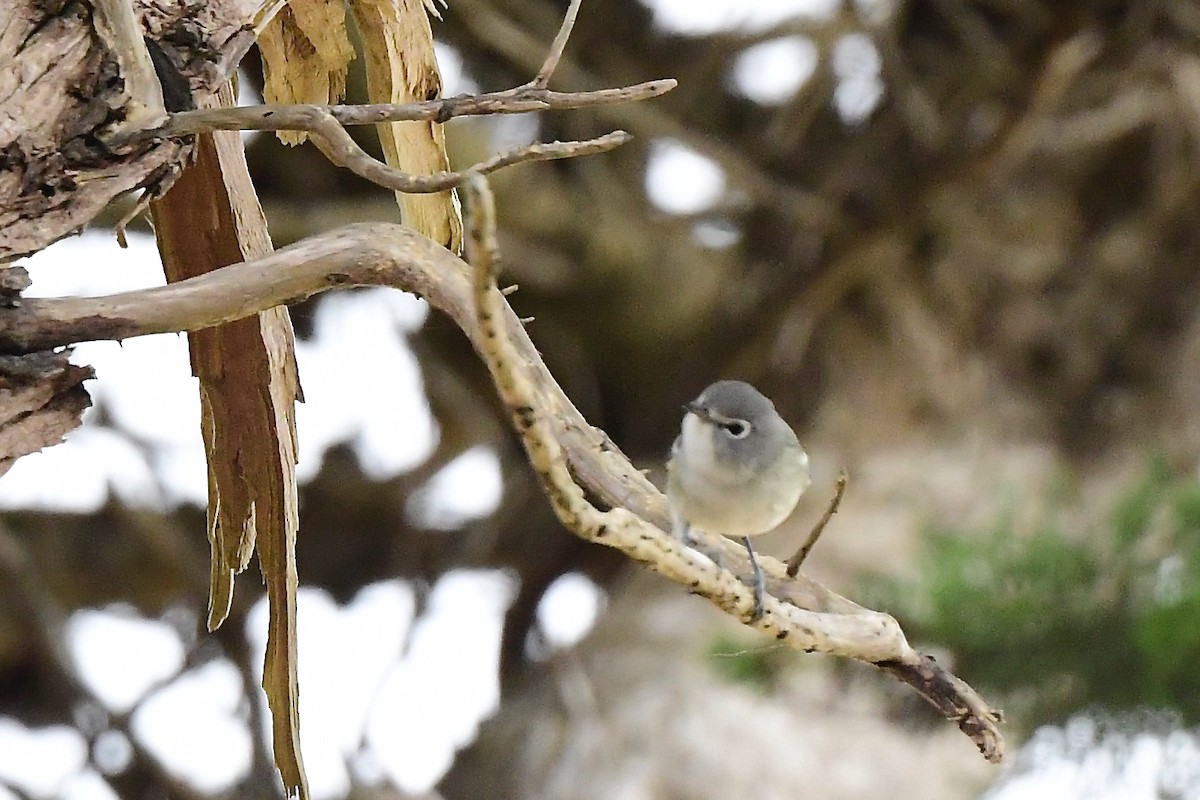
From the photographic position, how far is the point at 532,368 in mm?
Result: 397

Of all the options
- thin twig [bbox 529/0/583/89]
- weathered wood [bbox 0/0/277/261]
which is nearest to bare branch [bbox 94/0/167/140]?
weathered wood [bbox 0/0/277/261]

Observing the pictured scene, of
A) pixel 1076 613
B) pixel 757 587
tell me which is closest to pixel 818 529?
pixel 757 587

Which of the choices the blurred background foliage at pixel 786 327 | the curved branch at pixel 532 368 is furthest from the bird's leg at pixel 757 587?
the blurred background foliage at pixel 786 327

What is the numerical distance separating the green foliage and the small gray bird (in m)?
0.31

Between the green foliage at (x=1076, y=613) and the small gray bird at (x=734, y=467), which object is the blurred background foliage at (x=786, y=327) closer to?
the green foliage at (x=1076, y=613)

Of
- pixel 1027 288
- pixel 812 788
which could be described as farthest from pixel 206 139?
pixel 1027 288

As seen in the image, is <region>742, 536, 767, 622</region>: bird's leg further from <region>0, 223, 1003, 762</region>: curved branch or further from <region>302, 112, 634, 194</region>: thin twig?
<region>302, 112, 634, 194</region>: thin twig

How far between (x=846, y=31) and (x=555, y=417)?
3.11 ft

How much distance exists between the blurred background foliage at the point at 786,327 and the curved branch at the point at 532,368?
2.10 ft

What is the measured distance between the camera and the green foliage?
30.5 inches

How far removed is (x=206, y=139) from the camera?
43cm

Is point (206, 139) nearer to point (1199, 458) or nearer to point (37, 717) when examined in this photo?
point (37, 717)

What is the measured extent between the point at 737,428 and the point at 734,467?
0.09 feet

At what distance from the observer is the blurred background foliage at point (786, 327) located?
3.80ft
